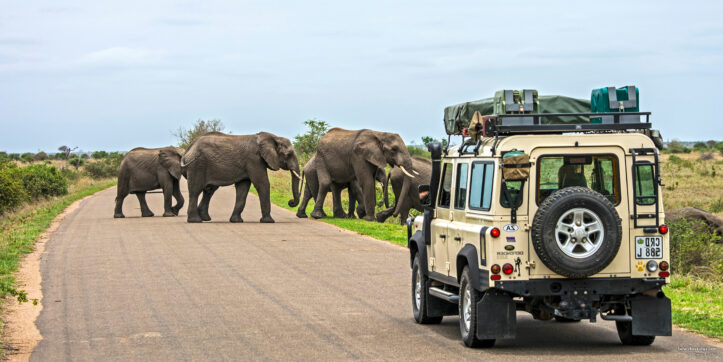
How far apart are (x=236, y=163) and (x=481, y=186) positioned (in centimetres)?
2125

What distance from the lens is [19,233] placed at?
26.5m

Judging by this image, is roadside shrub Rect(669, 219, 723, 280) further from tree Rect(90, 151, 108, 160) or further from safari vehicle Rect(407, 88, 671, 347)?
tree Rect(90, 151, 108, 160)

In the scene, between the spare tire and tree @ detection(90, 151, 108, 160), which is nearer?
the spare tire

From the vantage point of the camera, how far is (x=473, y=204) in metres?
10.6

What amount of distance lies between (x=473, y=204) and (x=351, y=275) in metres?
6.94

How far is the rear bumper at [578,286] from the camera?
32.0 feet

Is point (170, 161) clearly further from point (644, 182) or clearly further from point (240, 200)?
point (644, 182)

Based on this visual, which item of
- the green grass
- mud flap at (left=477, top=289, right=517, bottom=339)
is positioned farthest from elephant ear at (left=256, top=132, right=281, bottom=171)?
mud flap at (left=477, top=289, right=517, bottom=339)

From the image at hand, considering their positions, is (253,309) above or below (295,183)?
below

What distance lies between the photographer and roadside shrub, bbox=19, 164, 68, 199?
46.6 m

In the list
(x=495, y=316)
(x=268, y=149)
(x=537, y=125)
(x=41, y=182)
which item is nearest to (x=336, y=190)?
(x=268, y=149)

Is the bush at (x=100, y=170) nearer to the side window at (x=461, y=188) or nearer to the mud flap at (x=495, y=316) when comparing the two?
the side window at (x=461, y=188)

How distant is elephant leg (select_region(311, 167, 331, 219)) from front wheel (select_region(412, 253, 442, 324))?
788 inches

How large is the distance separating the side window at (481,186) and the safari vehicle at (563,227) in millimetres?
13
